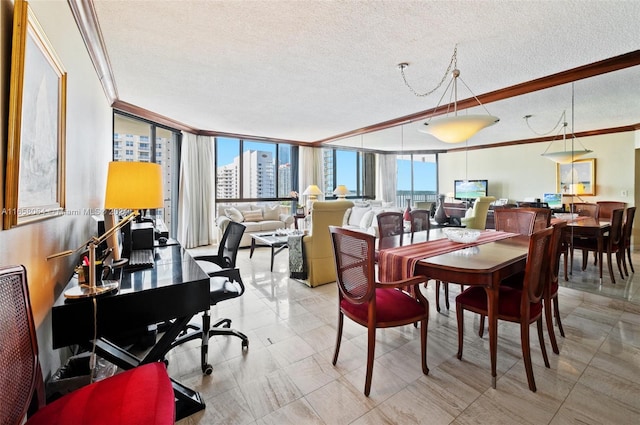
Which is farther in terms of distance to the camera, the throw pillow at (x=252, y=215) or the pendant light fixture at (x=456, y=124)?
the throw pillow at (x=252, y=215)

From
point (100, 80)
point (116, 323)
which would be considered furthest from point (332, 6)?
point (100, 80)

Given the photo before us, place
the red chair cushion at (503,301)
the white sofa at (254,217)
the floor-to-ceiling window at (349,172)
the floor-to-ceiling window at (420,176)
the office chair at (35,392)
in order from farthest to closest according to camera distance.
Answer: the floor-to-ceiling window at (420,176) → the floor-to-ceiling window at (349,172) → the white sofa at (254,217) → the red chair cushion at (503,301) → the office chair at (35,392)

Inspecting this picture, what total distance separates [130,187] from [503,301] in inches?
94.6

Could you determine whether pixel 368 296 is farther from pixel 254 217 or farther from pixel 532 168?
pixel 532 168

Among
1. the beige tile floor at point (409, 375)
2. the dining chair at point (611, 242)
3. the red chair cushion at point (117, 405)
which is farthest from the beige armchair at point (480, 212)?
the red chair cushion at point (117, 405)

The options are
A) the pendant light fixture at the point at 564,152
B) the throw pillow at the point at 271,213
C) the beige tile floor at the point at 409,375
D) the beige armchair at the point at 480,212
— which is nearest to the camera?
the beige tile floor at the point at 409,375

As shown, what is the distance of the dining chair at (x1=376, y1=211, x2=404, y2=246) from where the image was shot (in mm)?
3021

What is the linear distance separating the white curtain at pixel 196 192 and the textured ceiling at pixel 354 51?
1358 millimetres

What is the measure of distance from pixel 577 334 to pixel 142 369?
309cm

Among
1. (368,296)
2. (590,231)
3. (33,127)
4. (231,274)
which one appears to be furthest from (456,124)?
(33,127)

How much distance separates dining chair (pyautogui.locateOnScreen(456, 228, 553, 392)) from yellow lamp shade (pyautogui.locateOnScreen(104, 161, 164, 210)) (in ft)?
7.05

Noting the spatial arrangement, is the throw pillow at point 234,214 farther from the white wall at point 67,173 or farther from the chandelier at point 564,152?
the chandelier at point 564,152

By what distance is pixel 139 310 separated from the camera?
1.33m

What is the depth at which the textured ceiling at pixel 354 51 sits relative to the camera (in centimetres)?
204
